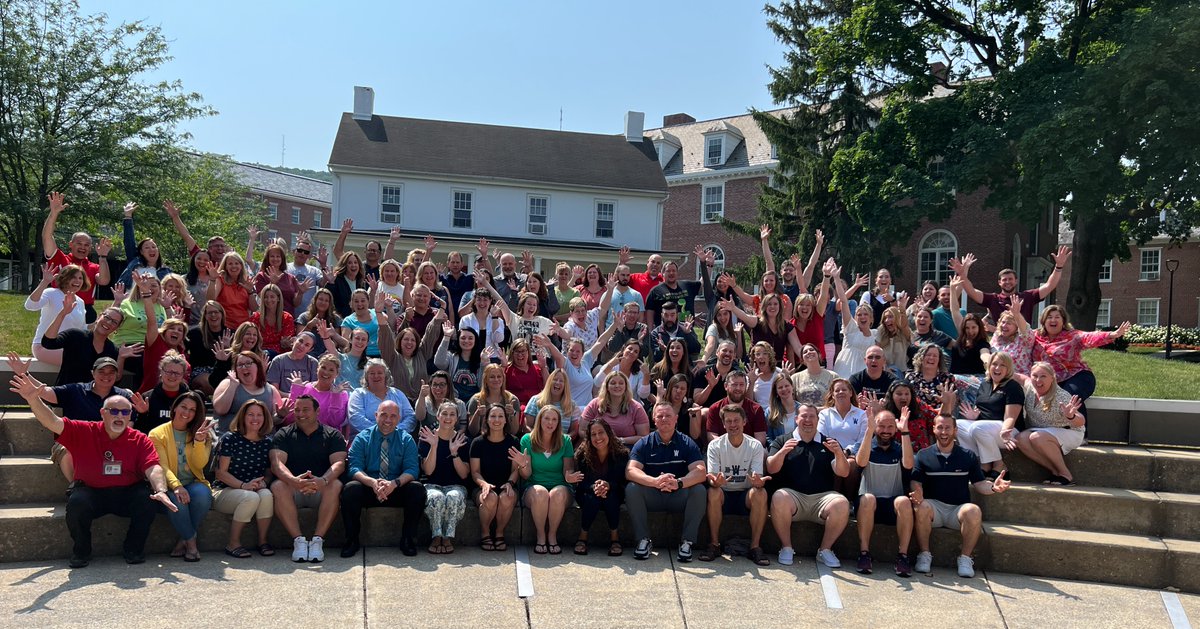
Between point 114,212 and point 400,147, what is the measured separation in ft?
36.4

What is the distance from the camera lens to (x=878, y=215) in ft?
80.4

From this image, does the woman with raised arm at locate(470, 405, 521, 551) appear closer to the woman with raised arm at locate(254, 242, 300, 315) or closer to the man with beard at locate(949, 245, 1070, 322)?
the woman with raised arm at locate(254, 242, 300, 315)

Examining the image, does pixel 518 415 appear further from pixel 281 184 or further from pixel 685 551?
pixel 281 184

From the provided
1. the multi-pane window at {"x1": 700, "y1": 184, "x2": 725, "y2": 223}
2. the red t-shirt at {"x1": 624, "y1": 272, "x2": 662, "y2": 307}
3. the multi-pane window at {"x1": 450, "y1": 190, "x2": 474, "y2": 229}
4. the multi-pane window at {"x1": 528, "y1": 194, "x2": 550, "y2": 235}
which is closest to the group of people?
the red t-shirt at {"x1": 624, "y1": 272, "x2": 662, "y2": 307}

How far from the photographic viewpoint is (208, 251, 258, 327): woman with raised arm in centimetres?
936

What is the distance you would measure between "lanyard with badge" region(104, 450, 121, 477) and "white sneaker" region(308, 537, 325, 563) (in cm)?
157

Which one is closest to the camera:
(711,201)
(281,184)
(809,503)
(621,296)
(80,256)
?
(809,503)

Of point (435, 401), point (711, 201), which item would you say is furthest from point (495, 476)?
point (711, 201)

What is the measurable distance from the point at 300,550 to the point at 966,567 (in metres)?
5.44

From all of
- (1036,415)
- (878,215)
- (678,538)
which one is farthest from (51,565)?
(878,215)

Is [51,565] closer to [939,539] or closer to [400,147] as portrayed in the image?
[939,539]

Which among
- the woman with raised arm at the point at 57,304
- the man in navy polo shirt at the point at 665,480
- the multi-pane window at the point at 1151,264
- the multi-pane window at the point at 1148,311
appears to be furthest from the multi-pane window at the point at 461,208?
the multi-pane window at the point at 1151,264

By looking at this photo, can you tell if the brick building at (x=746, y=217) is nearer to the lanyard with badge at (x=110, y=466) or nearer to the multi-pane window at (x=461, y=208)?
the multi-pane window at (x=461, y=208)

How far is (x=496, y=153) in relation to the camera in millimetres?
35812
